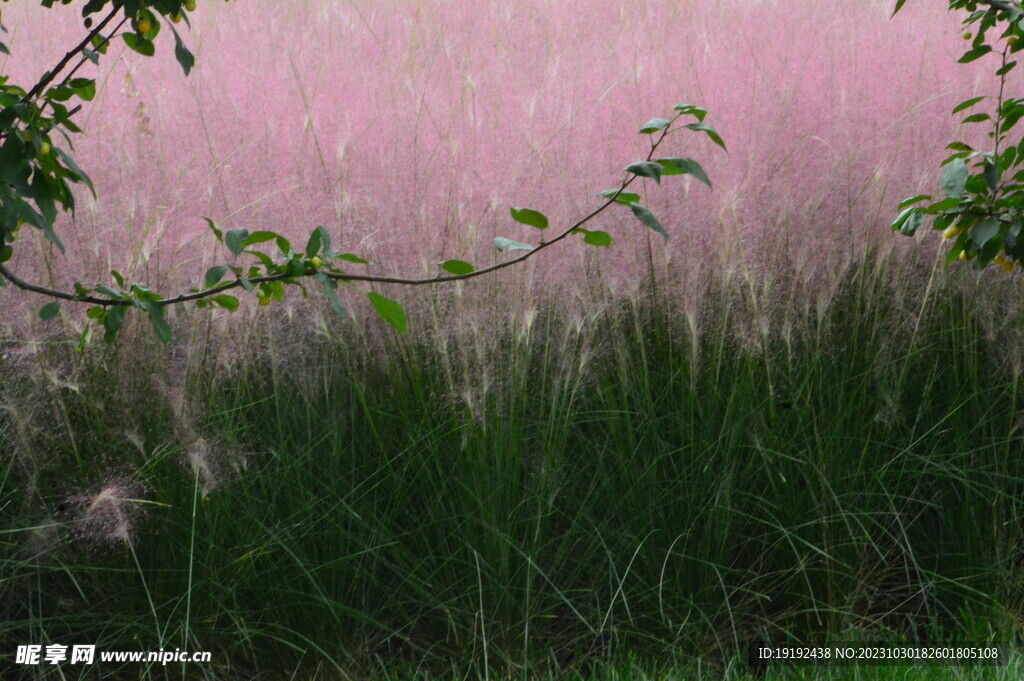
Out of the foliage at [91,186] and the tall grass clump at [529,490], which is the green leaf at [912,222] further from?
the tall grass clump at [529,490]

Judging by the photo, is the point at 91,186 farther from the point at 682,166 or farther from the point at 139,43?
the point at 682,166

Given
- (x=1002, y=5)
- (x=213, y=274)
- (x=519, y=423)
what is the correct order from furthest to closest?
(x=519, y=423) → (x=1002, y=5) → (x=213, y=274)

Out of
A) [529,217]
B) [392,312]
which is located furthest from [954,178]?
[392,312]

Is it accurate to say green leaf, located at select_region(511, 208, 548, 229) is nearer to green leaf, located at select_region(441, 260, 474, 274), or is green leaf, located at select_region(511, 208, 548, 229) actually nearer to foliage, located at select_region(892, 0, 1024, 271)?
green leaf, located at select_region(441, 260, 474, 274)

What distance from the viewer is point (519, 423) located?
208 centimetres

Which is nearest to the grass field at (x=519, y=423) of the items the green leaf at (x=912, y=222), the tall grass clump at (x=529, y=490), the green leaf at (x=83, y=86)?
the tall grass clump at (x=529, y=490)

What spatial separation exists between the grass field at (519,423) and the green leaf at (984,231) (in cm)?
72

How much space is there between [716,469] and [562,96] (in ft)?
3.71

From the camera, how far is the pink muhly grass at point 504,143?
230cm

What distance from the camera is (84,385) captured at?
2133 millimetres

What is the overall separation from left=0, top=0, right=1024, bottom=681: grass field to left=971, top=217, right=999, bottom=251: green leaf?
718 mm

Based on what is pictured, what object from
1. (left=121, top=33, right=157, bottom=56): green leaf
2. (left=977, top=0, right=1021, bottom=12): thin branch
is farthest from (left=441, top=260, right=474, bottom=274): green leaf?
(left=977, top=0, right=1021, bottom=12): thin branch

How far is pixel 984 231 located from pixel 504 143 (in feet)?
4.31

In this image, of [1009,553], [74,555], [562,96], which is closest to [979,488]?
[1009,553]
